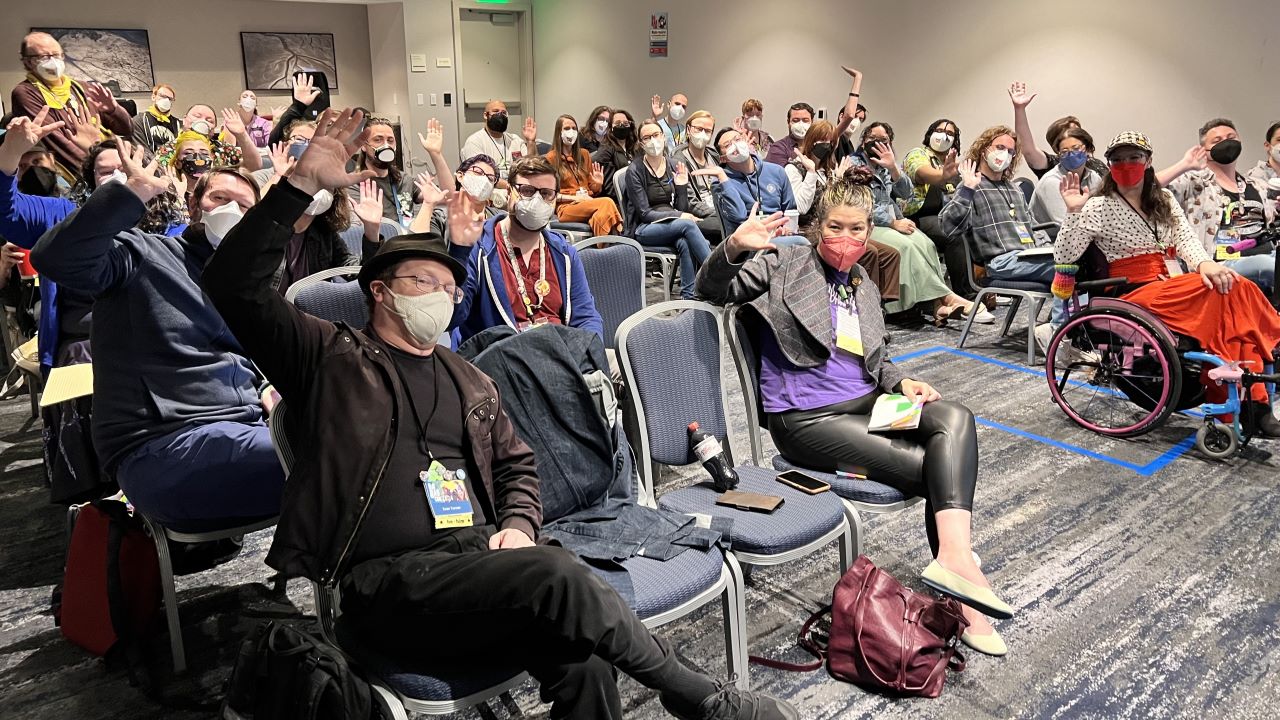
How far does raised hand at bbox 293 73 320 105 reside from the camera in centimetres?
321

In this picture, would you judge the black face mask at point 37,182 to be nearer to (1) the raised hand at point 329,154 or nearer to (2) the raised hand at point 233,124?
(2) the raised hand at point 233,124

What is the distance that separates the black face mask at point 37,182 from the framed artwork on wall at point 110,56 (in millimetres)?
8575

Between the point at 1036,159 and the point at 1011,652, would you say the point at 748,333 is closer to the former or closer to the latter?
the point at 1011,652

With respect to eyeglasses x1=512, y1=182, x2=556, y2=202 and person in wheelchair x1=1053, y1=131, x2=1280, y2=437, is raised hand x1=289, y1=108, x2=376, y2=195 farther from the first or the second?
person in wheelchair x1=1053, y1=131, x2=1280, y2=437

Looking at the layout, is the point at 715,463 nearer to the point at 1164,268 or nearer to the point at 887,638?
the point at 887,638

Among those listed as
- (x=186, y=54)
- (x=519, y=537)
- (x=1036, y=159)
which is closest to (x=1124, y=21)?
(x=1036, y=159)

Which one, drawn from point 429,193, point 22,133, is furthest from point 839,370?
point 22,133

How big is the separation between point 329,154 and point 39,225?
1.69 m

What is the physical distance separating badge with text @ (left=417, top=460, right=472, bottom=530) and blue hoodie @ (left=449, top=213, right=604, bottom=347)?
1.25 meters

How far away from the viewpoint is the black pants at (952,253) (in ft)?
20.9

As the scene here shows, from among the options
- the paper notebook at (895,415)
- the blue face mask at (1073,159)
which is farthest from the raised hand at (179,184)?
the blue face mask at (1073,159)

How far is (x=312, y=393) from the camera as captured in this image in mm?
1853

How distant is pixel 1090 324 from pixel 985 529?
4.70 ft

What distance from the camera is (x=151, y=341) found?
2.33 metres
